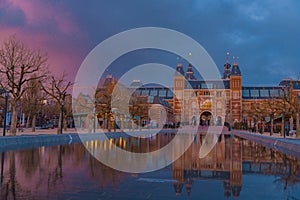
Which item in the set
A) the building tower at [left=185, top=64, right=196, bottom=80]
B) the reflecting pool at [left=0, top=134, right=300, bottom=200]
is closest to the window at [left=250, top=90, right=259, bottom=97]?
the building tower at [left=185, top=64, right=196, bottom=80]

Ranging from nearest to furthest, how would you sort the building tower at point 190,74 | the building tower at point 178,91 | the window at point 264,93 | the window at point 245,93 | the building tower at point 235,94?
the building tower at point 235,94, the window at point 264,93, the building tower at point 178,91, the window at point 245,93, the building tower at point 190,74

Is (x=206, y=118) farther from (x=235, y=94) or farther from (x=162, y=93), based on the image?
(x=162, y=93)

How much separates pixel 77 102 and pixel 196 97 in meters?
74.8

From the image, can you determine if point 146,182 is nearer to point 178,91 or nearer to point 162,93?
point 178,91

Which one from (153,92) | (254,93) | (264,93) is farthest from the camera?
(153,92)

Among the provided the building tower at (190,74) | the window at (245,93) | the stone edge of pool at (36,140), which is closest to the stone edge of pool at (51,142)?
the stone edge of pool at (36,140)

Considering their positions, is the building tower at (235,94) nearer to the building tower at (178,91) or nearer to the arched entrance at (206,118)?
the arched entrance at (206,118)

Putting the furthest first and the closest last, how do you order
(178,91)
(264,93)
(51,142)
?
(178,91) → (264,93) → (51,142)

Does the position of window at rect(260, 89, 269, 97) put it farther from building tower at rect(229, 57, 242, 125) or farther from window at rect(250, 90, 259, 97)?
building tower at rect(229, 57, 242, 125)

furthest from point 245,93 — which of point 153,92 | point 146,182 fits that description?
point 146,182

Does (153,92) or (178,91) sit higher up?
(153,92)

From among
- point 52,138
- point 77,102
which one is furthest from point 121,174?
point 77,102

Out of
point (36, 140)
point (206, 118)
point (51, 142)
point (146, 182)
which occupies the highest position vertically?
point (206, 118)

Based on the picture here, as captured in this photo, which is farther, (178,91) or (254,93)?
(178,91)
